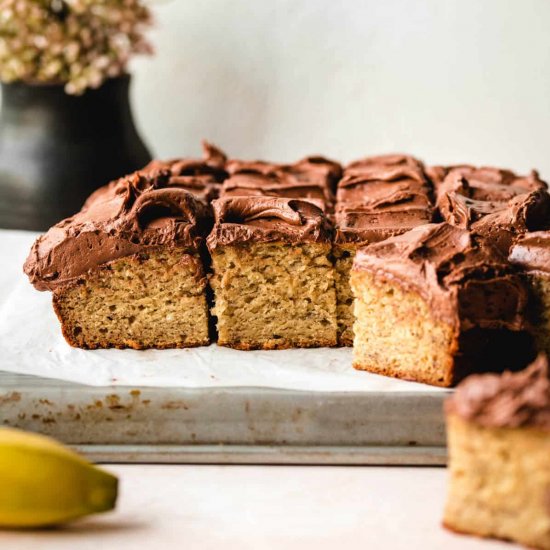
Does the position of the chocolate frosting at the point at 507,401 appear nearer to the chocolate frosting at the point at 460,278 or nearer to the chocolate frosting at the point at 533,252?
the chocolate frosting at the point at 460,278

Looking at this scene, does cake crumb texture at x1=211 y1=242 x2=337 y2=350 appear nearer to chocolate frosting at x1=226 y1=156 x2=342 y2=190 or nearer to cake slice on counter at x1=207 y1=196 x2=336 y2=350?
cake slice on counter at x1=207 y1=196 x2=336 y2=350

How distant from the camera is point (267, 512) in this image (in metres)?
2.31

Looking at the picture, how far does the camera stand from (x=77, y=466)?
2.13 meters

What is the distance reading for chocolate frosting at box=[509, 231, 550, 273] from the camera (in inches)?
108

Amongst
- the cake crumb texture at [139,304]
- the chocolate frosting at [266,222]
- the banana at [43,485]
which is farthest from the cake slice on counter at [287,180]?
the banana at [43,485]

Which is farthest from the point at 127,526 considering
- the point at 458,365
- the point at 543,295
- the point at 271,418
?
the point at 543,295

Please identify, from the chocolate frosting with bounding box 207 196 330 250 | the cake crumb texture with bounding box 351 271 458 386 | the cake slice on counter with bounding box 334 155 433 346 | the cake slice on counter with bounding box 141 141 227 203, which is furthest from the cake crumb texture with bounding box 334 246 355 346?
the cake slice on counter with bounding box 141 141 227 203

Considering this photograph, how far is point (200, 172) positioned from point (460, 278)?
1504 millimetres

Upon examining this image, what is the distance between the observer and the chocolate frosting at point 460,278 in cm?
256

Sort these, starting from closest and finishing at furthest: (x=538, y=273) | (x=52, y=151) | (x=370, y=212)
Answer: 1. (x=538, y=273)
2. (x=370, y=212)
3. (x=52, y=151)

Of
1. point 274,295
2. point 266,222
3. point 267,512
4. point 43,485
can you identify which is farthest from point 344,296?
point 43,485

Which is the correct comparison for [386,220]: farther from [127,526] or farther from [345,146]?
[345,146]

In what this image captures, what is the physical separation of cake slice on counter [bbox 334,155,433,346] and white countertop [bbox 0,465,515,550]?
713 millimetres

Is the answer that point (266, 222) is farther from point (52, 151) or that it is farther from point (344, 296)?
point (52, 151)
